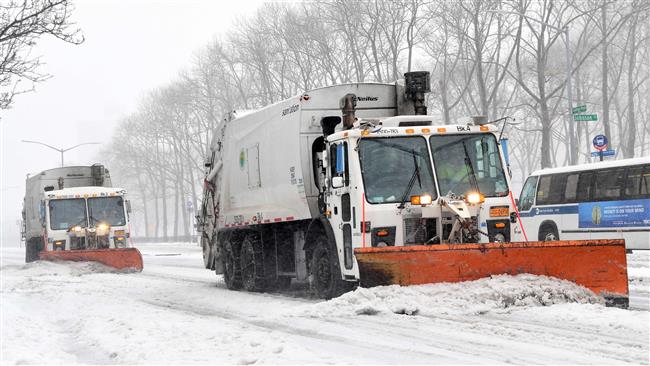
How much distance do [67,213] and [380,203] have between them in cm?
1691

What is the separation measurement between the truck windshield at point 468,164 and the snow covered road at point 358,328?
78.4 inches

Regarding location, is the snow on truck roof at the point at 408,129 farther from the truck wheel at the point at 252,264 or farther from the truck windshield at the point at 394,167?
the truck wheel at the point at 252,264

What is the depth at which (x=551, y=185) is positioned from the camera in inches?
1073

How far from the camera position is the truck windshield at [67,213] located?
27.1m

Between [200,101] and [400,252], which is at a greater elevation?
[200,101]

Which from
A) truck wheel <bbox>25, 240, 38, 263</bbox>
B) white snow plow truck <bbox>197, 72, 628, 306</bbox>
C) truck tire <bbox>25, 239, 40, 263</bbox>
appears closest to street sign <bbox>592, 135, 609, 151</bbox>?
white snow plow truck <bbox>197, 72, 628, 306</bbox>

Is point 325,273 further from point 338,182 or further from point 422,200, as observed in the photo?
point 422,200

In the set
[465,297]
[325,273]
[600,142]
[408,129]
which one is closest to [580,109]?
[600,142]

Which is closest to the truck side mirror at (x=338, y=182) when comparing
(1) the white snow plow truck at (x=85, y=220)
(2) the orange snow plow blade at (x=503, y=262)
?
(2) the orange snow plow blade at (x=503, y=262)

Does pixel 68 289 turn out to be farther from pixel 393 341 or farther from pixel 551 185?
pixel 551 185

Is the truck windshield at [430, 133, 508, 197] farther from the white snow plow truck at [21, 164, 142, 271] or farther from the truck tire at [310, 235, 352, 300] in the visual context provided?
the white snow plow truck at [21, 164, 142, 271]

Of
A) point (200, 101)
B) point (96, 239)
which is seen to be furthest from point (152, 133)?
point (96, 239)

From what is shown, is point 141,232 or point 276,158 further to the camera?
point 141,232

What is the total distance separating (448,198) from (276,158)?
160 inches
